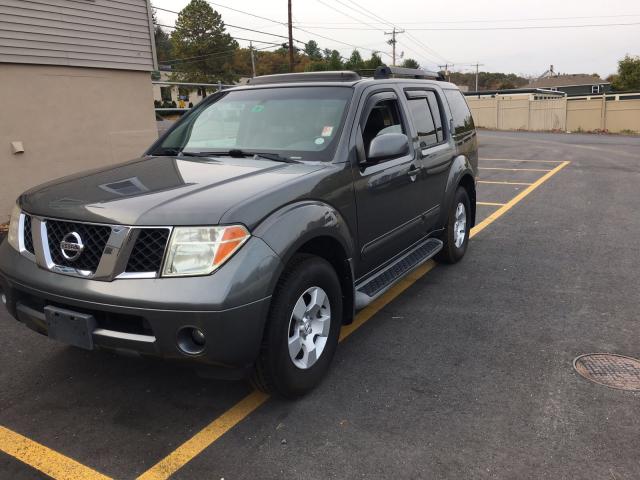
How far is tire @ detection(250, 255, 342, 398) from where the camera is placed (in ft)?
9.53

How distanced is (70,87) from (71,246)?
7.36m

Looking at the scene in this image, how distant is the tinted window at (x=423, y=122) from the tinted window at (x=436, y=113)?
89 millimetres

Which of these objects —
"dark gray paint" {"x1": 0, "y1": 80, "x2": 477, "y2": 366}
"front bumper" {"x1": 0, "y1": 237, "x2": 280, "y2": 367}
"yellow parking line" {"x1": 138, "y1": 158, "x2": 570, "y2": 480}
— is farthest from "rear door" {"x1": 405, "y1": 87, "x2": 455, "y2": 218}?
"front bumper" {"x1": 0, "y1": 237, "x2": 280, "y2": 367}

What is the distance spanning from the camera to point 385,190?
4.08 m

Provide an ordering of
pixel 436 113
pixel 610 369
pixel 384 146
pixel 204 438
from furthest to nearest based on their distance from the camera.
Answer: pixel 436 113
pixel 384 146
pixel 610 369
pixel 204 438

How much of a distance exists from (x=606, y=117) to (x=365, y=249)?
3668cm

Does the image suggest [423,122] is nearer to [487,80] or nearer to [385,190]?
[385,190]

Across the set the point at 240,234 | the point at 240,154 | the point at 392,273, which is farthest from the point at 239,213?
the point at 392,273

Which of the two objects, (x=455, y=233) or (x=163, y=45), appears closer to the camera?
(x=455, y=233)

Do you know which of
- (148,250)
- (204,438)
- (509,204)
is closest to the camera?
(148,250)

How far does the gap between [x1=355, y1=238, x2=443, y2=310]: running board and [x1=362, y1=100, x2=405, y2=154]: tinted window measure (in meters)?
0.99

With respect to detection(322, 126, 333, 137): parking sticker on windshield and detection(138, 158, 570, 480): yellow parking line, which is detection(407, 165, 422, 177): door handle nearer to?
detection(322, 126, 333, 137): parking sticker on windshield

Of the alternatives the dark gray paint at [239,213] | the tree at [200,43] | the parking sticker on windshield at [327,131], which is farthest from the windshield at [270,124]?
the tree at [200,43]

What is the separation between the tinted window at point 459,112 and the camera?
5.80 metres
